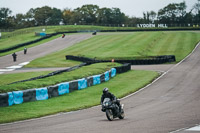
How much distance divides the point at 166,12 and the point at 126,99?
173m

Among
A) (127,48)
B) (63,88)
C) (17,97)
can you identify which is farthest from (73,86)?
(127,48)

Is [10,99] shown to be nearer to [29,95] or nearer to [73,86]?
[29,95]

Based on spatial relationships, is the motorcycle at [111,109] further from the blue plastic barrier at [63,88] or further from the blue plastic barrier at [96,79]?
the blue plastic barrier at [96,79]

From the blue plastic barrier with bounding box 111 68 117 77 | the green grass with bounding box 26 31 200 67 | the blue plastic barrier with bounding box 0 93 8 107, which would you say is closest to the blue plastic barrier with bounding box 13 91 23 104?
the blue plastic barrier with bounding box 0 93 8 107

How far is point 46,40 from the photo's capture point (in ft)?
298

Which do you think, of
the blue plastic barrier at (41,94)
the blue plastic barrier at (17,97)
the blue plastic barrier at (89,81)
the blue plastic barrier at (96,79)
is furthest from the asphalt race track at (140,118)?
the blue plastic barrier at (96,79)

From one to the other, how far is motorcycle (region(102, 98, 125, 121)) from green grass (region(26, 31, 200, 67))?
3761cm

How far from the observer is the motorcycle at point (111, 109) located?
16484mm

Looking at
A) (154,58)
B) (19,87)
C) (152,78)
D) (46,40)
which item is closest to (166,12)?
(46,40)

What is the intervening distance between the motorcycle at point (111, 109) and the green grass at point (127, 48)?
37613mm

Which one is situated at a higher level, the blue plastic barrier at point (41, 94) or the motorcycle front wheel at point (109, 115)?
the motorcycle front wheel at point (109, 115)

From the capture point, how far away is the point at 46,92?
987 inches

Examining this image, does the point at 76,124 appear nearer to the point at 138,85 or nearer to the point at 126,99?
the point at 126,99

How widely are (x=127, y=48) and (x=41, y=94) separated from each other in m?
46.5
